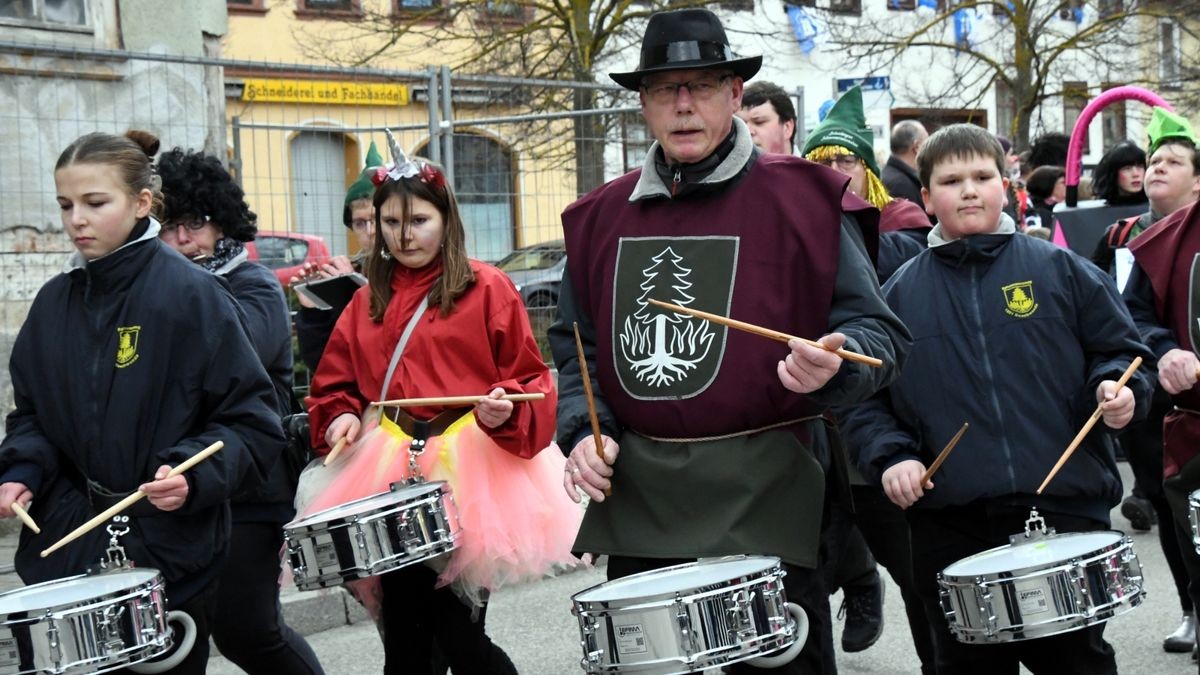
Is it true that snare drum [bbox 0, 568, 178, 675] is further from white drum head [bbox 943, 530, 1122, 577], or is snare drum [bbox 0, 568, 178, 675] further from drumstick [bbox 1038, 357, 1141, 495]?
drumstick [bbox 1038, 357, 1141, 495]

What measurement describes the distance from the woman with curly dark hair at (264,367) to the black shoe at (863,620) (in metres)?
2.17

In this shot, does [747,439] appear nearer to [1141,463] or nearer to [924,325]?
[924,325]

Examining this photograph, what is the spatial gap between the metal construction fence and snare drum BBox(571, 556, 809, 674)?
507 cm

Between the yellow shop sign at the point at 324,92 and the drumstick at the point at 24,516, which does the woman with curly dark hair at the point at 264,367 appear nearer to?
the drumstick at the point at 24,516

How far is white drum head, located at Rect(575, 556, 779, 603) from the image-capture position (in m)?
3.44

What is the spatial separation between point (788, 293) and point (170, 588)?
1786mm

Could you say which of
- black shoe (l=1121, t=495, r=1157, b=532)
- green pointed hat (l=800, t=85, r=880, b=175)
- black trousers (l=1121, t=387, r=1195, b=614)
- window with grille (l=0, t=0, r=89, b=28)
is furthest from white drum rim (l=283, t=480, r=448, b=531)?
black shoe (l=1121, t=495, r=1157, b=532)

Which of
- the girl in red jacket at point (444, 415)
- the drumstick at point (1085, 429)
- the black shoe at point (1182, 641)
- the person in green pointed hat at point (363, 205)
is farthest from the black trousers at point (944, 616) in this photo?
the person in green pointed hat at point (363, 205)

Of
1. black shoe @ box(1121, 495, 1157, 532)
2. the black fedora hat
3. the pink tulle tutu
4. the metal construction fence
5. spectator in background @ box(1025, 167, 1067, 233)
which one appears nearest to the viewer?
the black fedora hat

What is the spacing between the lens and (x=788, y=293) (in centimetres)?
381

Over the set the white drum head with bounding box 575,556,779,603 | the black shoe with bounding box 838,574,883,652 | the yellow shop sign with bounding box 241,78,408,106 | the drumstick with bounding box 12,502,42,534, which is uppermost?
the yellow shop sign with bounding box 241,78,408,106

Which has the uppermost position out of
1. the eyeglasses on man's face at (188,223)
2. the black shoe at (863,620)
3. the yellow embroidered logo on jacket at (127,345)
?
the eyeglasses on man's face at (188,223)

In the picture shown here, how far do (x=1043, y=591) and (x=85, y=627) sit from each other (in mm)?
2238

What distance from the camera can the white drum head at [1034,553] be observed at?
3.90 m
